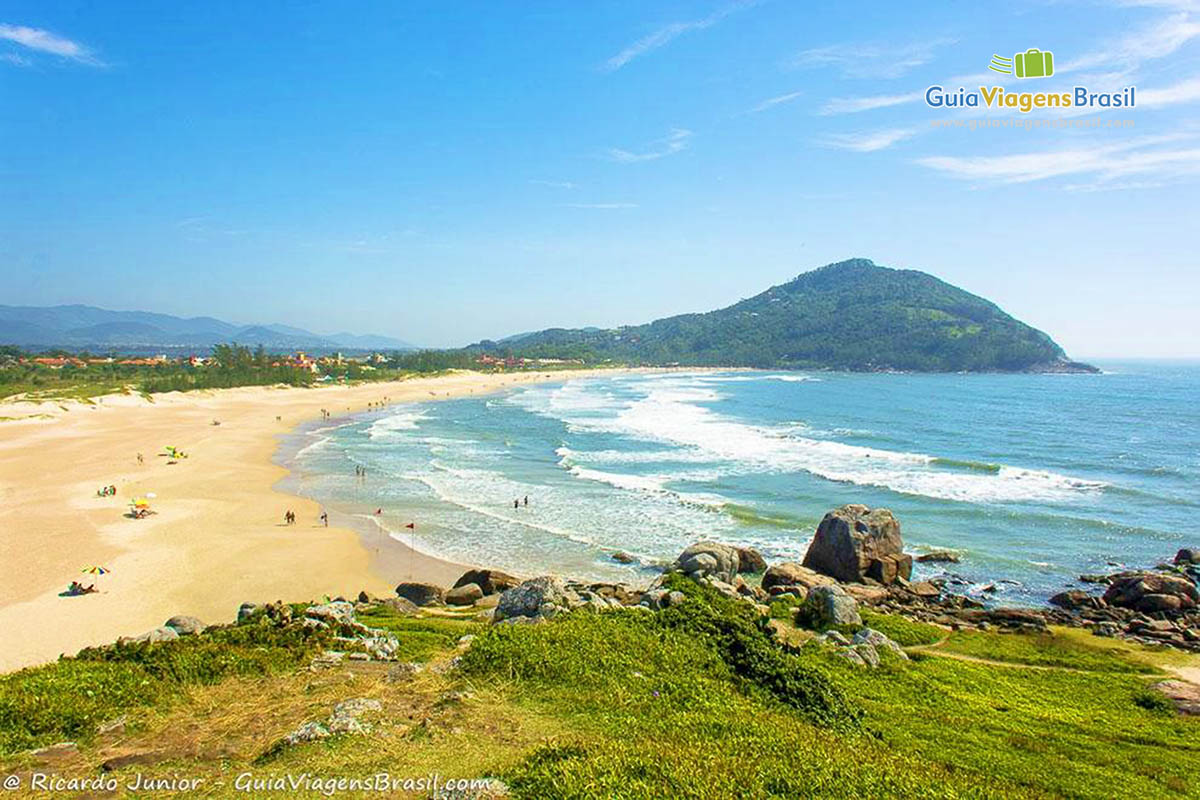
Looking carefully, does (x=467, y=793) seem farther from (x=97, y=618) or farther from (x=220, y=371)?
(x=220, y=371)

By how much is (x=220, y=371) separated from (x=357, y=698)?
115953 millimetres

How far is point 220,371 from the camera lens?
10975 centimetres

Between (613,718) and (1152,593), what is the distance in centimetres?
2333

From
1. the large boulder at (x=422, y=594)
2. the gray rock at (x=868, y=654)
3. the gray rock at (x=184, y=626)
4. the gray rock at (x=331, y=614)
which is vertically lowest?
the large boulder at (x=422, y=594)

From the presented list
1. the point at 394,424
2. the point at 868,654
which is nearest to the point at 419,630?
the point at 868,654

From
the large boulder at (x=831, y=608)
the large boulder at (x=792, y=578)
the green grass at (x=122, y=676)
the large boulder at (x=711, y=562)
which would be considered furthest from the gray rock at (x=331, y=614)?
the large boulder at (x=792, y=578)

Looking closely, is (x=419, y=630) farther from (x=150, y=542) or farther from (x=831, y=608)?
(x=150, y=542)

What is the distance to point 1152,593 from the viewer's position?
23094mm

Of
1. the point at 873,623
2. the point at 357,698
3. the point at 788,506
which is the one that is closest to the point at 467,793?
the point at 357,698

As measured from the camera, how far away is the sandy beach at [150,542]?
21.7 m

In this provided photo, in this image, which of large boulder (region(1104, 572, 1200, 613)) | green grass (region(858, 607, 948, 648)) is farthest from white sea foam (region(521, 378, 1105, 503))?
green grass (region(858, 607, 948, 648))

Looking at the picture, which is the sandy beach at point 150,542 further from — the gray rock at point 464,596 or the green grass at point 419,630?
the green grass at point 419,630

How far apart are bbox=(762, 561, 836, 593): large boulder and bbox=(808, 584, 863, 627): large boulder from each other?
3.79 meters

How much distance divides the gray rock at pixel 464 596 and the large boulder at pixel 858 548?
528 inches
